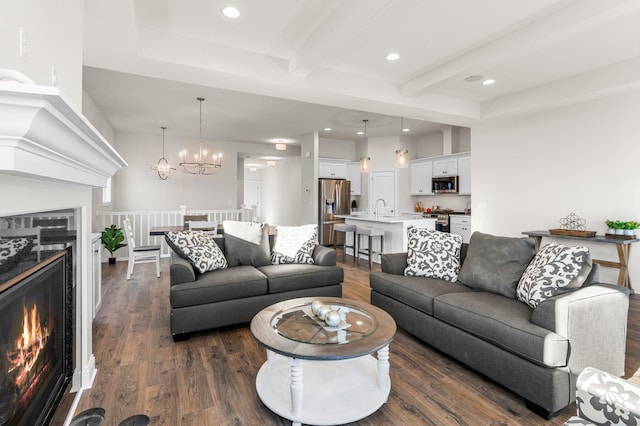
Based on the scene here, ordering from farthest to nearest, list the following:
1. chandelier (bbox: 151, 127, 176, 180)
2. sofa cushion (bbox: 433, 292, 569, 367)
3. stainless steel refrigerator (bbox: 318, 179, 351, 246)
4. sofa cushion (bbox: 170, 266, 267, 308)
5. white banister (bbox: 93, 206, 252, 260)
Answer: stainless steel refrigerator (bbox: 318, 179, 351, 246), chandelier (bbox: 151, 127, 176, 180), white banister (bbox: 93, 206, 252, 260), sofa cushion (bbox: 170, 266, 267, 308), sofa cushion (bbox: 433, 292, 569, 367)

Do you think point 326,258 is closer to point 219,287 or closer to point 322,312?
point 219,287

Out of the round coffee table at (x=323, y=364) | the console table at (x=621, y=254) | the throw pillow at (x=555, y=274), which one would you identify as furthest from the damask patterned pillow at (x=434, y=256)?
the console table at (x=621, y=254)

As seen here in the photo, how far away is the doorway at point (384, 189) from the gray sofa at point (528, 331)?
561 centimetres

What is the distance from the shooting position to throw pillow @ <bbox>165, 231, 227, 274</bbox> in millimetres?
3234

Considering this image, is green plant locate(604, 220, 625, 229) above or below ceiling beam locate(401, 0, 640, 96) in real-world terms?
below

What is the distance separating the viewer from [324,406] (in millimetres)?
1836

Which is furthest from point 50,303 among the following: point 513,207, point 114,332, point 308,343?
point 513,207

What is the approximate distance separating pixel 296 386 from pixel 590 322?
1.75 metres

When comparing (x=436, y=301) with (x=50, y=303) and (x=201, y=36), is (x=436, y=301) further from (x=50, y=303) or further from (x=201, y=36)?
(x=201, y=36)

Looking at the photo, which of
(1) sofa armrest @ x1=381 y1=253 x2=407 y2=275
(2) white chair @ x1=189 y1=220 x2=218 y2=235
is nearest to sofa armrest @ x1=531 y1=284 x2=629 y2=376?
(1) sofa armrest @ x1=381 y1=253 x2=407 y2=275

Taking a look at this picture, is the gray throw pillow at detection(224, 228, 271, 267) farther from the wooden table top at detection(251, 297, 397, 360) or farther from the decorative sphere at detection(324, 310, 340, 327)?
the decorative sphere at detection(324, 310, 340, 327)

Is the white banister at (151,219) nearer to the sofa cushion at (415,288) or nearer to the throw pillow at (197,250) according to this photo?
the throw pillow at (197,250)

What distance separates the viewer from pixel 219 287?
299cm

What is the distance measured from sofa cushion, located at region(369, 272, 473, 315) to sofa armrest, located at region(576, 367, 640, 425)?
4.39 feet
